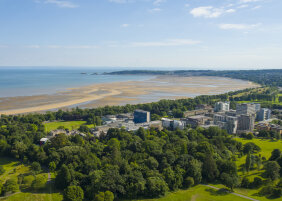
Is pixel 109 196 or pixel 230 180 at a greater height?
pixel 230 180

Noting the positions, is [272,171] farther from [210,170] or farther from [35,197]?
[35,197]

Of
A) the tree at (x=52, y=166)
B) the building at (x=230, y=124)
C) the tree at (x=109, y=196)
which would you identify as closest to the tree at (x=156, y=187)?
the tree at (x=109, y=196)

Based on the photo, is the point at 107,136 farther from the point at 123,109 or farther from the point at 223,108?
the point at 223,108

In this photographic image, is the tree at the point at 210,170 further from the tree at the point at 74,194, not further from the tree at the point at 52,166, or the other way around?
the tree at the point at 52,166

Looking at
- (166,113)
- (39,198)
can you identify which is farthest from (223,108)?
(39,198)

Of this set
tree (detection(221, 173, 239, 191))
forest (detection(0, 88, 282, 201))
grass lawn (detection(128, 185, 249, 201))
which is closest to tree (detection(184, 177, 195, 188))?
forest (detection(0, 88, 282, 201))

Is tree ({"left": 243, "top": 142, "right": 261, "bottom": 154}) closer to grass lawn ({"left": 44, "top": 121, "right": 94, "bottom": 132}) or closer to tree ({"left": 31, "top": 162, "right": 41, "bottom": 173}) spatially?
tree ({"left": 31, "top": 162, "right": 41, "bottom": 173})

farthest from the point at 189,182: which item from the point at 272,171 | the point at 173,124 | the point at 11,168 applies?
the point at 11,168
